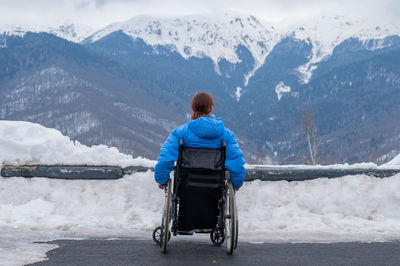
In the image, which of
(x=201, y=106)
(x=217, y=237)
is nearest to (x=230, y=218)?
(x=217, y=237)

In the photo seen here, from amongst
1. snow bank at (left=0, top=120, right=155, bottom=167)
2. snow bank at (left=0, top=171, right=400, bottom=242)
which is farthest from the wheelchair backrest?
snow bank at (left=0, top=120, right=155, bottom=167)

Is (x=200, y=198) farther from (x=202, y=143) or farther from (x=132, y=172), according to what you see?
(x=132, y=172)

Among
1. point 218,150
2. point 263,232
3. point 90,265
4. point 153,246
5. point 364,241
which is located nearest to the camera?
point 90,265

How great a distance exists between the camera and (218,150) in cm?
566

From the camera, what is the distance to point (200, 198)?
18.8ft

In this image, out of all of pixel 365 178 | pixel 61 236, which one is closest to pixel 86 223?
pixel 61 236

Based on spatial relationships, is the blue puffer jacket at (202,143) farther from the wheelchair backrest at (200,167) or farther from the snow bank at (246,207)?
the snow bank at (246,207)

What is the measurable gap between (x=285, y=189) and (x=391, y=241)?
7.18ft

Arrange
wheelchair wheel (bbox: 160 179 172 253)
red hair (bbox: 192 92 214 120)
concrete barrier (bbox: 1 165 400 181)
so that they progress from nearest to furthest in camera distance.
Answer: wheelchair wheel (bbox: 160 179 172 253) < red hair (bbox: 192 92 214 120) < concrete barrier (bbox: 1 165 400 181)

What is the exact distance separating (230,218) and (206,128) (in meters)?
0.99

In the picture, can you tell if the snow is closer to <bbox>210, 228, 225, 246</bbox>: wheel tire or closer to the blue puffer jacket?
<bbox>210, 228, 225, 246</bbox>: wheel tire

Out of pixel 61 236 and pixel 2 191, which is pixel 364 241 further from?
pixel 2 191

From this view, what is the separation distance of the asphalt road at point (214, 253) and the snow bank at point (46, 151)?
2.65 meters

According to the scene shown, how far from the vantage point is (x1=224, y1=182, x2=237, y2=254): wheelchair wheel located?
5527mm
